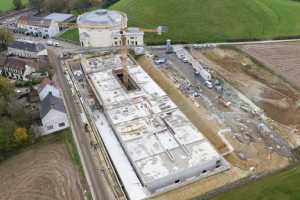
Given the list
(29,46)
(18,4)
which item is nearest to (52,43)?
(29,46)

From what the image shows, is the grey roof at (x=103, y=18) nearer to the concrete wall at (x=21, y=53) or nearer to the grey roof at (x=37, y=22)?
the grey roof at (x=37, y=22)

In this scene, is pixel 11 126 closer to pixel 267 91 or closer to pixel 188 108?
pixel 188 108

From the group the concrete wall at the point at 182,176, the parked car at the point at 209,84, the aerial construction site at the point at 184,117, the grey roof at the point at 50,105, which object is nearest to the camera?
the concrete wall at the point at 182,176

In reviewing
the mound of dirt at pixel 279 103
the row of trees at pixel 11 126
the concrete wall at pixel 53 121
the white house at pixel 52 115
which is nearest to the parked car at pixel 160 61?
the mound of dirt at pixel 279 103

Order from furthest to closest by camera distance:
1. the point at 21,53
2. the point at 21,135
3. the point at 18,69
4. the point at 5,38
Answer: the point at 5,38 → the point at 21,53 → the point at 18,69 → the point at 21,135

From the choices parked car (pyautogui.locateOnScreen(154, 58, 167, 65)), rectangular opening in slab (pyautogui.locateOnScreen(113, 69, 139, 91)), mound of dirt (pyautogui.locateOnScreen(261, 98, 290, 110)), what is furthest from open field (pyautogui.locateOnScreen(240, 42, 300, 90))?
rectangular opening in slab (pyautogui.locateOnScreen(113, 69, 139, 91))

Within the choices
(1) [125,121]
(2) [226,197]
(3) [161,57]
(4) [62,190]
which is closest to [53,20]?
(3) [161,57]

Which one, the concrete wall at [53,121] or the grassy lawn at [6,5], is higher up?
the grassy lawn at [6,5]

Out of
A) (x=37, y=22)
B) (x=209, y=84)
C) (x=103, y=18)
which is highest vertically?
(x=103, y=18)
